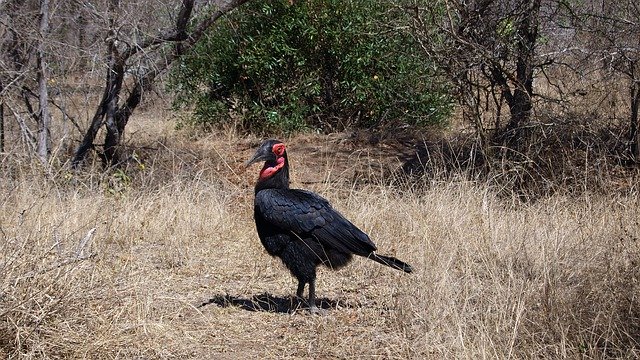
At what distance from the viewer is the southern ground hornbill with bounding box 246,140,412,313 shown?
5504 millimetres

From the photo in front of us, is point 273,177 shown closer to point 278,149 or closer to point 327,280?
point 278,149

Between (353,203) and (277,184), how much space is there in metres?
1.99

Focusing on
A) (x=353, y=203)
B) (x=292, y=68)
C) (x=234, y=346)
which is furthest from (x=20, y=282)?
(x=292, y=68)

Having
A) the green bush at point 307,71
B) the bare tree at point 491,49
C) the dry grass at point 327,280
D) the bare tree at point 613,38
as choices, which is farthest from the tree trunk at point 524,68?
the green bush at point 307,71

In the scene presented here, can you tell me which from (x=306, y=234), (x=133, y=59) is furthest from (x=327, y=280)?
(x=133, y=59)

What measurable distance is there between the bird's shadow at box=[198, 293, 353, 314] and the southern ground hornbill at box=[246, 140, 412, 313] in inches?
6.3

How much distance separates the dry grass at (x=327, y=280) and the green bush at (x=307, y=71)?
3.35m

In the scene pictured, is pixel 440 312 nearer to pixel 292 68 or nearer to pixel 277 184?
pixel 277 184

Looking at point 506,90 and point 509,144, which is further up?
point 506,90

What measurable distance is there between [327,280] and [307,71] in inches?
240

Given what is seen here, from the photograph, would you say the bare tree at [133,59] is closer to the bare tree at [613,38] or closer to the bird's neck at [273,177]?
the bird's neck at [273,177]

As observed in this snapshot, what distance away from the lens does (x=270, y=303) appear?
575 centimetres

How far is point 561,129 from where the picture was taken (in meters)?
9.02

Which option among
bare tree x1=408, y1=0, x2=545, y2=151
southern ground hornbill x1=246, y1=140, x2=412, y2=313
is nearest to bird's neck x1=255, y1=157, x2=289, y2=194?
southern ground hornbill x1=246, y1=140, x2=412, y2=313
